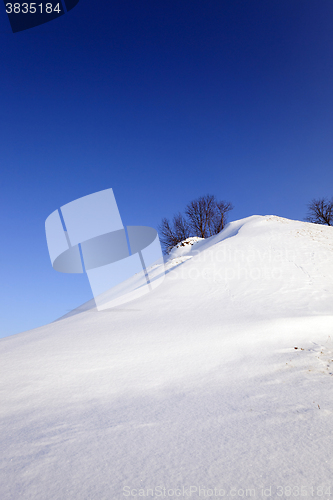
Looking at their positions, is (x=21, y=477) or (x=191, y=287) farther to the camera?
(x=191, y=287)

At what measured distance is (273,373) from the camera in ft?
12.9

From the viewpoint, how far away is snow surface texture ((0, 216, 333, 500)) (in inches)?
78.8

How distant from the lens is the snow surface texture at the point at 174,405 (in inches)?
78.8

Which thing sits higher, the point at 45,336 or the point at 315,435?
the point at 45,336

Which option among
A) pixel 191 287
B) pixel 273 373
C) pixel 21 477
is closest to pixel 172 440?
pixel 21 477

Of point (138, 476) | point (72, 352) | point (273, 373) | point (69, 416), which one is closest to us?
point (138, 476)

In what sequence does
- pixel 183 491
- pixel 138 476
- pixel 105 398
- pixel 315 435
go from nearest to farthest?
pixel 183 491
pixel 138 476
pixel 315 435
pixel 105 398

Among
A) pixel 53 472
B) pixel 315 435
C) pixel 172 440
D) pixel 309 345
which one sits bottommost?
pixel 309 345

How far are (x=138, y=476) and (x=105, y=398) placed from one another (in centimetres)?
172

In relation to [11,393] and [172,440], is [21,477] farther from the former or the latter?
[11,393]

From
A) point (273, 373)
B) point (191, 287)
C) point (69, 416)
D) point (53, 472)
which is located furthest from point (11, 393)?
point (191, 287)

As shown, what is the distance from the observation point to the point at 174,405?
321cm

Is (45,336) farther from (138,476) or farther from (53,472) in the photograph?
(138,476)

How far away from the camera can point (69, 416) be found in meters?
3.17
